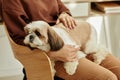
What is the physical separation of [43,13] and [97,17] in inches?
37.3

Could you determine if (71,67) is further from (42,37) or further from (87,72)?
(42,37)

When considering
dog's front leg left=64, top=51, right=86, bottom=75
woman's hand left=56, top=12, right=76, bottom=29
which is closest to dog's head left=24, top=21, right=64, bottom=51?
dog's front leg left=64, top=51, right=86, bottom=75

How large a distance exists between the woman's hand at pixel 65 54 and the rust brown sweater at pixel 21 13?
0.20 m

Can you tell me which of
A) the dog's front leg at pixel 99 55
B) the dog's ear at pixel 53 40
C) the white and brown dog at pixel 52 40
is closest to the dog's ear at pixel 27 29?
the white and brown dog at pixel 52 40

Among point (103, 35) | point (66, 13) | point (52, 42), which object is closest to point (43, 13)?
point (66, 13)

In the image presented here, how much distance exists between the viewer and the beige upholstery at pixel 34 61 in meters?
1.29

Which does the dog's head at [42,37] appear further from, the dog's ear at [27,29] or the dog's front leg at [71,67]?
the dog's front leg at [71,67]

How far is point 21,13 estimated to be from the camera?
1357 millimetres

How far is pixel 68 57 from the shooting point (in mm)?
1379

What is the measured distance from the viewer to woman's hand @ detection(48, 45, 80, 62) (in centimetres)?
137

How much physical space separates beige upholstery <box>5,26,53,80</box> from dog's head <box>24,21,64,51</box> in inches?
1.5

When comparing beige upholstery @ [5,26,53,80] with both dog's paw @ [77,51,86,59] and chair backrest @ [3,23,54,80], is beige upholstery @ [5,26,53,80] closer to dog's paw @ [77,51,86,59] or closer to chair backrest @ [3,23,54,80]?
chair backrest @ [3,23,54,80]

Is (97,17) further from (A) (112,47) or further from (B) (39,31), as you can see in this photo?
(B) (39,31)

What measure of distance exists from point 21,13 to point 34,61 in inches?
10.9
